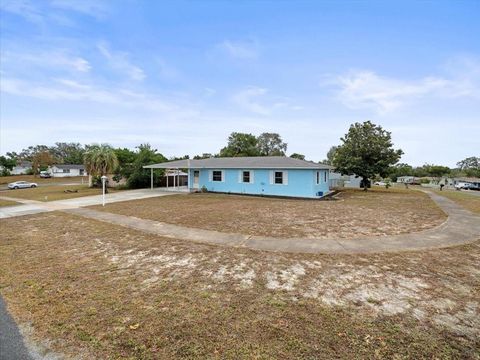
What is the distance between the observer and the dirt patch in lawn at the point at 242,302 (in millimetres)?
2867

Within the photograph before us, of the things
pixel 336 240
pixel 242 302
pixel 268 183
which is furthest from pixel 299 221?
pixel 268 183

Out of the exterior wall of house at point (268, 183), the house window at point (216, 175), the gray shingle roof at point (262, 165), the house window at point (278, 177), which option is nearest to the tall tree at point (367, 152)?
the exterior wall of house at point (268, 183)

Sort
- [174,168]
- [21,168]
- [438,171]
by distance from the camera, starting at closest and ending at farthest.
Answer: [174,168], [21,168], [438,171]

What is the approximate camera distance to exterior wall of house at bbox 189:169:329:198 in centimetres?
1773

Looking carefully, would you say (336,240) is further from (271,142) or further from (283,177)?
(271,142)

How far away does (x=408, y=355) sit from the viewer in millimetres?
2701

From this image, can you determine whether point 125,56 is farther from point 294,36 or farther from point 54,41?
point 294,36

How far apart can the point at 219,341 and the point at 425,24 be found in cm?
1837

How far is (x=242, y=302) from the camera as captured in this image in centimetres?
383

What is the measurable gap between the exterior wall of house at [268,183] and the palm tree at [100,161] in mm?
9851

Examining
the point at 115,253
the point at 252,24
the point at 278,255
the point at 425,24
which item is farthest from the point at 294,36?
the point at 115,253

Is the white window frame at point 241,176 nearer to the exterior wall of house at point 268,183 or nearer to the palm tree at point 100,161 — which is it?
the exterior wall of house at point 268,183

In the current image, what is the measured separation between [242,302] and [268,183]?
15.5 meters

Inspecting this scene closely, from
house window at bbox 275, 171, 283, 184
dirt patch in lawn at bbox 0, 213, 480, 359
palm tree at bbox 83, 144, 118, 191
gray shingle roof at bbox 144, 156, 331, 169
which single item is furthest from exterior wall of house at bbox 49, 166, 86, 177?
dirt patch in lawn at bbox 0, 213, 480, 359
